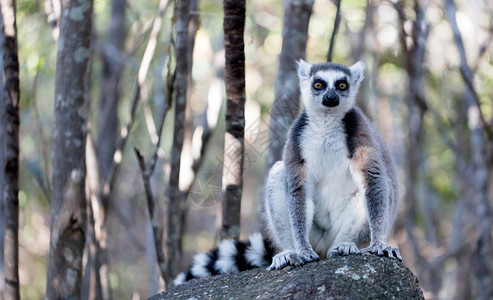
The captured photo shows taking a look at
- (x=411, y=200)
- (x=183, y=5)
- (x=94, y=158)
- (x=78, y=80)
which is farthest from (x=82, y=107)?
(x=411, y=200)

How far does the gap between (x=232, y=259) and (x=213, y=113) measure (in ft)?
9.80

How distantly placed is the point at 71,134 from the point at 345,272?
2535 mm

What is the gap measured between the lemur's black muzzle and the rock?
126 centimetres

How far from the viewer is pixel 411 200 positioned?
10.7 metres

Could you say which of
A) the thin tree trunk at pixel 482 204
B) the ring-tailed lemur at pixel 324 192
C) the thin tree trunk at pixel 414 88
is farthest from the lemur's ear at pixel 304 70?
the thin tree trunk at pixel 482 204

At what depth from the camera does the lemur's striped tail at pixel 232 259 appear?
4.89m

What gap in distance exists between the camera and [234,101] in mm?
5180

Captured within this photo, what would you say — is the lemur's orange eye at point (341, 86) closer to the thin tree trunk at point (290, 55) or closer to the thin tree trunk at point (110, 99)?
the thin tree trunk at point (290, 55)

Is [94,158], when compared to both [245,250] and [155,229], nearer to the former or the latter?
[155,229]

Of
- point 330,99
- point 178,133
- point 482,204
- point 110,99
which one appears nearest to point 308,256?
point 330,99

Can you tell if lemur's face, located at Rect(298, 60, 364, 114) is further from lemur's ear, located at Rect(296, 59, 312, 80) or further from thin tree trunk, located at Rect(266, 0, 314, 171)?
thin tree trunk, located at Rect(266, 0, 314, 171)

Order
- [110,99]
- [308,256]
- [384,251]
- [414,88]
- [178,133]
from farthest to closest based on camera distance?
[110,99]
[414,88]
[178,133]
[308,256]
[384,251]

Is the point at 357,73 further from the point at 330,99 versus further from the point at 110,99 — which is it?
the point at 110,99

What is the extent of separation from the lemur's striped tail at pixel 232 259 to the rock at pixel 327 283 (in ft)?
1.97
